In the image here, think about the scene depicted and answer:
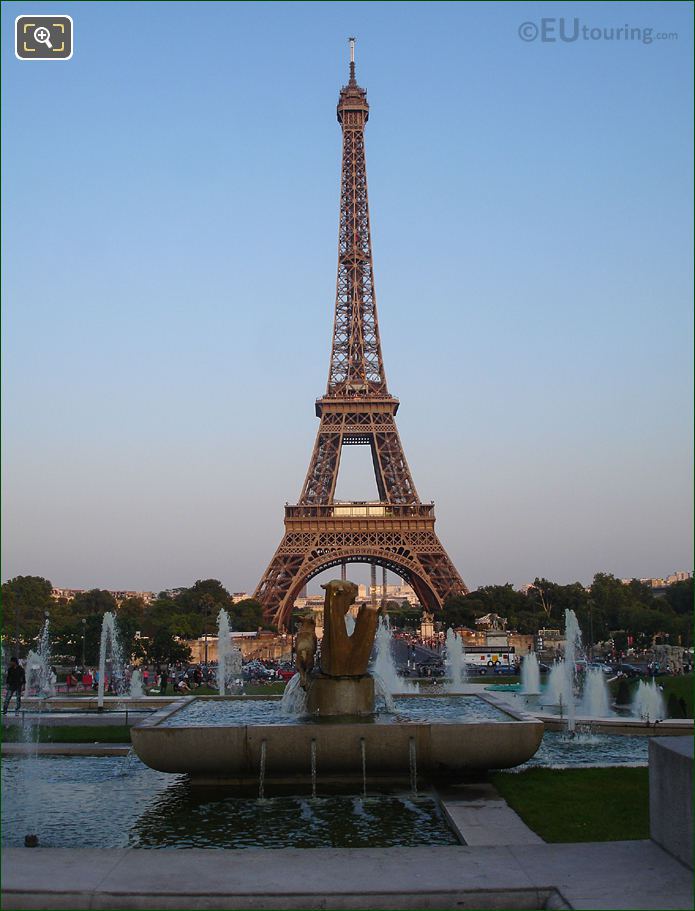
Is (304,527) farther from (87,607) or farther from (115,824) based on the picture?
(115,824)

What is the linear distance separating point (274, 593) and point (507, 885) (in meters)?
68.9

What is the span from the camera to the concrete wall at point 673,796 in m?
8.45

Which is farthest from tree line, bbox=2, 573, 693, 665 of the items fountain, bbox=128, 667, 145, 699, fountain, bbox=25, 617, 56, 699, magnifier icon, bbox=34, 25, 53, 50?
magnifier icon, bbox=34, 25, 53, 50

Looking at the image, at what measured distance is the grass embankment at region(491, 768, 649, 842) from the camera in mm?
10328

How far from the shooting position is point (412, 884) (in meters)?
8.09

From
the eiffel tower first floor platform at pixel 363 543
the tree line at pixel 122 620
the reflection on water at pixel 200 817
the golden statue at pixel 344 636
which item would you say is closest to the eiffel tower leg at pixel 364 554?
the eiffel tower first floor platform at pixel 363 543

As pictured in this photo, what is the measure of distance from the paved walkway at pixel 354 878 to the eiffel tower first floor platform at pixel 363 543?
2726 inches

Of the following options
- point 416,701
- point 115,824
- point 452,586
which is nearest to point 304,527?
point 452,586

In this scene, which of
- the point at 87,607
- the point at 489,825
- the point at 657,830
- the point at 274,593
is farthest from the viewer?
the point at 87,607

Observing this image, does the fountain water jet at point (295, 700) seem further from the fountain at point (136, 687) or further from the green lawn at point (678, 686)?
the fountain at point (136, 687)

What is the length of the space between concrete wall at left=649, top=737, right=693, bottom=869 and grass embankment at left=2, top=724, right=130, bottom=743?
39.5ft

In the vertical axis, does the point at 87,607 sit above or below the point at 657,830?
below

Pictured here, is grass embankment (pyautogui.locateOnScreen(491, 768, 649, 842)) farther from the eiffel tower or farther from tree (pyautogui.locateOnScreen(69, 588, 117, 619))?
tree (pyautogui.locateOnScreen(69, 588, 117, 619))

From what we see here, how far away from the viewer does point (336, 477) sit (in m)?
83.2
